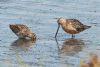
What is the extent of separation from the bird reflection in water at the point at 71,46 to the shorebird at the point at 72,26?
27.4 inches

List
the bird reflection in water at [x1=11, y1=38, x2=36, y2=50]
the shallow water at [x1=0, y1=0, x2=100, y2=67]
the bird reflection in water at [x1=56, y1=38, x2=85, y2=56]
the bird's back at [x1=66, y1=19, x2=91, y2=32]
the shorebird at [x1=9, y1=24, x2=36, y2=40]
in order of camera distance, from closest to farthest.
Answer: the shallow water at [x1=0, y1=0, x2=100, y2=67], the bird reflection in water at [x1=56, y1=38, x2=85, y2=56], the bird reflection in water at [x1=11, y1=38, x2=36, y2=50], the shorebird at [x1=9, y1=24, x2=36, y2=40], the bird's back at [x1=66, y1=19, x2=91, y2=32]

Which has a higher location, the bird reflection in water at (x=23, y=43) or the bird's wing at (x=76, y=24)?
the bird reflection in water at (x=23, y=43)

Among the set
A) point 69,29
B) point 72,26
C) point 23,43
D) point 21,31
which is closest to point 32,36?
point 23,43

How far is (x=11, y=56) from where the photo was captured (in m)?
8.80

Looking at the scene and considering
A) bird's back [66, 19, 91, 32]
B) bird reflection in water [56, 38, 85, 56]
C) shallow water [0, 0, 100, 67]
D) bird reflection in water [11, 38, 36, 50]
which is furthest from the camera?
bird's back [66, 19, 91, 32]

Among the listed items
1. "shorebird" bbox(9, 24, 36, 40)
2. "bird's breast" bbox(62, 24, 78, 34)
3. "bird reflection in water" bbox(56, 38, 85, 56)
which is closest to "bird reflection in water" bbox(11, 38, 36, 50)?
"shorebird" bbox(9, 24, 36, 40)

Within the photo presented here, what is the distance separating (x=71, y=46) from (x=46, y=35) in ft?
3.43

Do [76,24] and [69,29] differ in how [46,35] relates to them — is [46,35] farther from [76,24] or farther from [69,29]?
[76,24]

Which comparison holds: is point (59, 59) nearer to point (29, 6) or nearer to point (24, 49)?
point (24, 49)

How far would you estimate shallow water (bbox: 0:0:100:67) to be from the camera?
8.56 metres

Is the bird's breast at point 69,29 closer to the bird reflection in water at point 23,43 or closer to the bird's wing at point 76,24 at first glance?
the bird's wing at point 76,24

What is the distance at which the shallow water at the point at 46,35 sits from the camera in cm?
856

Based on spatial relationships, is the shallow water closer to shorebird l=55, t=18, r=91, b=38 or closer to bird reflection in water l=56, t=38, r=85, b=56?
bird reflection in water l=56, t=38, r=85, b=56

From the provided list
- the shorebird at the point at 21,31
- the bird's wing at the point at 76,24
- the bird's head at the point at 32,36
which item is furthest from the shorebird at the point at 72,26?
the bird's head at the point at 32,36
